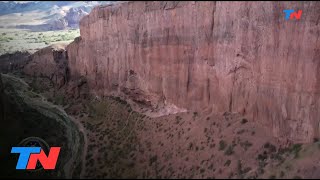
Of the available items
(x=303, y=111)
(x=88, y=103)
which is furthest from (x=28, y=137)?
(x=303, y=111)

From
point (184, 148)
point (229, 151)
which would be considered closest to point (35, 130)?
point (184, 148)

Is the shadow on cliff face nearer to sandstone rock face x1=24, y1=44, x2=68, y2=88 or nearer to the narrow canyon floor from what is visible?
the narrow canyon floor

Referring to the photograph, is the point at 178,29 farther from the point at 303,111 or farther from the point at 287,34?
the point at 303,111

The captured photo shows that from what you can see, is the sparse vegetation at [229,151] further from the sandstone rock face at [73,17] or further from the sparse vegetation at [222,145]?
the sandstone rock face at [73,17]

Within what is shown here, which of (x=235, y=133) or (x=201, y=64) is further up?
(x=201, y=64)

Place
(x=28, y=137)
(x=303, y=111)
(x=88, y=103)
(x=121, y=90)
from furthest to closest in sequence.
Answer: (x=88, y=103), (x=121, y=90), (x=28, y=137), (x=303, y=111)

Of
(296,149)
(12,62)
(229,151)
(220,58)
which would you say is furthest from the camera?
(12,62)

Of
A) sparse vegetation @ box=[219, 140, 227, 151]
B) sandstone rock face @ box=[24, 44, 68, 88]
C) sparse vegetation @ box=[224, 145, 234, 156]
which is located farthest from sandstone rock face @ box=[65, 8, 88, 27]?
sparse vegetation @ box=[224, 145, 234, 156]

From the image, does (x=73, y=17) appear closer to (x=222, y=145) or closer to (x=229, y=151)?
(x=222, y=145)
